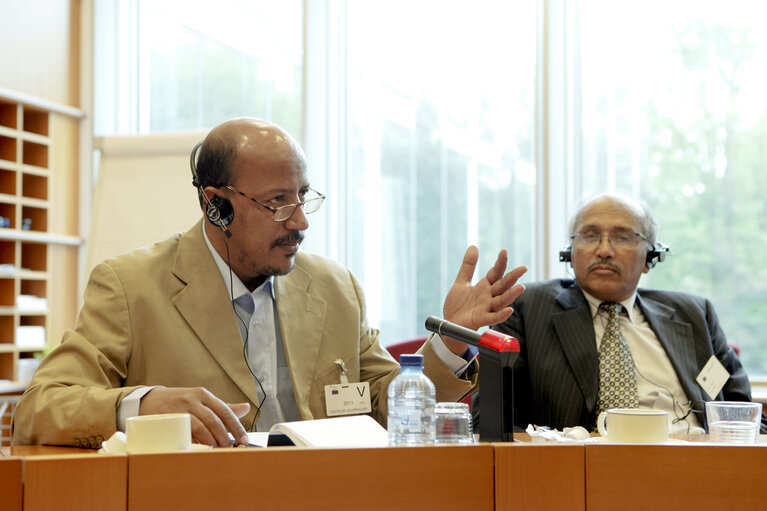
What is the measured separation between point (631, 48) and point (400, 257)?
1542 mm

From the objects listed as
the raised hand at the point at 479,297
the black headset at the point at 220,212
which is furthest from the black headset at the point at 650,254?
the black headset at the point at 220,212

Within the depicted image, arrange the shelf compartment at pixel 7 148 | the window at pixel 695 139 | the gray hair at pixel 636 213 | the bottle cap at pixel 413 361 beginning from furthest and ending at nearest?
the shelf compartment at pixel 7 148
the window at pixel 695 139
the gray hair at pixel 636 213
the bottle cap at pixel 413 361

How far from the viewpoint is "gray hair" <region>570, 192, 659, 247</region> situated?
289cm

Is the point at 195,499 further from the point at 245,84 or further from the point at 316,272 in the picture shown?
the point at 245,84

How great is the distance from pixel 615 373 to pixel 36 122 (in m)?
3.24

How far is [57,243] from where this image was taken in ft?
13.7

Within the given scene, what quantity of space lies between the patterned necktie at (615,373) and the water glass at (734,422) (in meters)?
0.89

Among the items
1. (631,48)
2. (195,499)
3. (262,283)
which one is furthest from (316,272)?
(631,48)

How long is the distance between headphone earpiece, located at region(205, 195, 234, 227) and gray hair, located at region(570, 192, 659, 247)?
55.7 inches

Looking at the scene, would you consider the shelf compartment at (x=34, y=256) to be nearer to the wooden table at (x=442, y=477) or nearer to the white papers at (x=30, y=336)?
the white papers at (x=30, y=336)

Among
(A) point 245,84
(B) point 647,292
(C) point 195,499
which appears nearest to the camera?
(C) point 195,499

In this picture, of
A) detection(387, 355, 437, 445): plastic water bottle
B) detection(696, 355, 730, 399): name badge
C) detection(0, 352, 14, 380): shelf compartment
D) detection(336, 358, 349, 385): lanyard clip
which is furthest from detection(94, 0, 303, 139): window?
detection(387, 355, 437, 445): plastic water bottle

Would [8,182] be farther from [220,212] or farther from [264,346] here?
[264,346]

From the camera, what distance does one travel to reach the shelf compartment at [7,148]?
3.88 m
